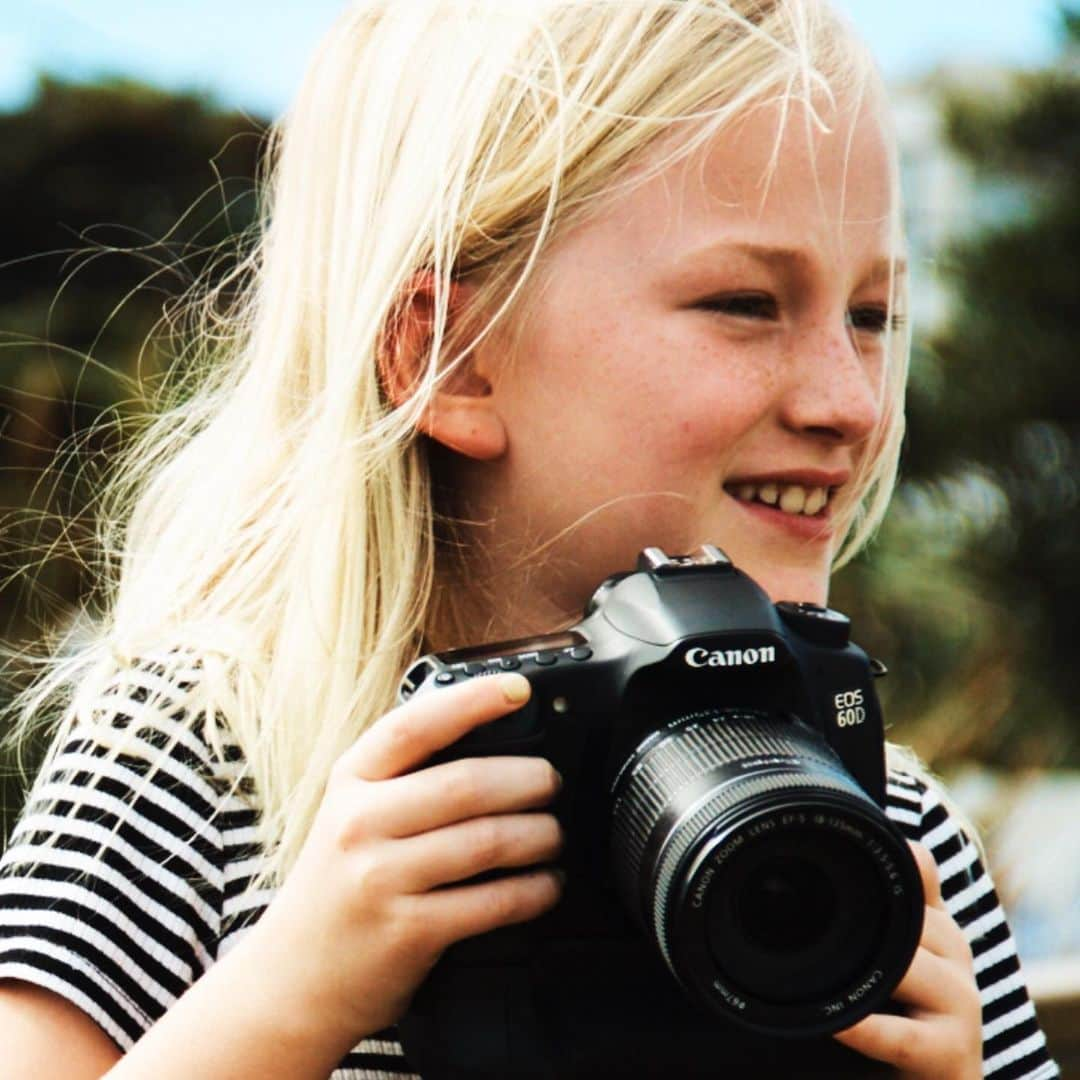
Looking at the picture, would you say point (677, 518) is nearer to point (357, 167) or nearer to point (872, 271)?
point (872, 271)

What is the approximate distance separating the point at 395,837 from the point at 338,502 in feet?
0.98

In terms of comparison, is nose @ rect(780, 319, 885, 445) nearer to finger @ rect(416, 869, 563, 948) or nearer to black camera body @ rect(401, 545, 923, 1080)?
black camera body @ rect(401, 545, 923, 1080)

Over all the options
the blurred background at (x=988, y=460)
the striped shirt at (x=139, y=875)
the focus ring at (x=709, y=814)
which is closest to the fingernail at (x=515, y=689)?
the focus ring at (x=709, y=814)

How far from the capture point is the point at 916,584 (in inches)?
95.3

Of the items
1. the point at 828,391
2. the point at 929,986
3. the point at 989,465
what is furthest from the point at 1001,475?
the point at 929,986

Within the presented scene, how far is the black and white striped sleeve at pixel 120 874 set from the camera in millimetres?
883

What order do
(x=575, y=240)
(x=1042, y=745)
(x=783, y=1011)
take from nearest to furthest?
(x=783, y=1011)
(x=575, y=240)
(x=1042, y=745)

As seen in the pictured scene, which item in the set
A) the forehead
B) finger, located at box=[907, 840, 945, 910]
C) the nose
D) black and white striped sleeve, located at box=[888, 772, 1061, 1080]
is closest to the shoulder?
black and white striped sleeve, located at box=[888, 772, 1061, 1080]

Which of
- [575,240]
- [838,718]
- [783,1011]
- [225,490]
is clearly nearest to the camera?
[783,1011]

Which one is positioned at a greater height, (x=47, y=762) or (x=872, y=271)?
(x=872, y=271)

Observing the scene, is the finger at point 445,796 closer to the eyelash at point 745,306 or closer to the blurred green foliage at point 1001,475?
the eyelash at point 745,306

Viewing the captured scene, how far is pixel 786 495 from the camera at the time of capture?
3.32ft

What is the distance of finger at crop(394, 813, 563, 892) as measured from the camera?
81 cm

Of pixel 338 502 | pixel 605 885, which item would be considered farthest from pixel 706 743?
pixel 338 502
